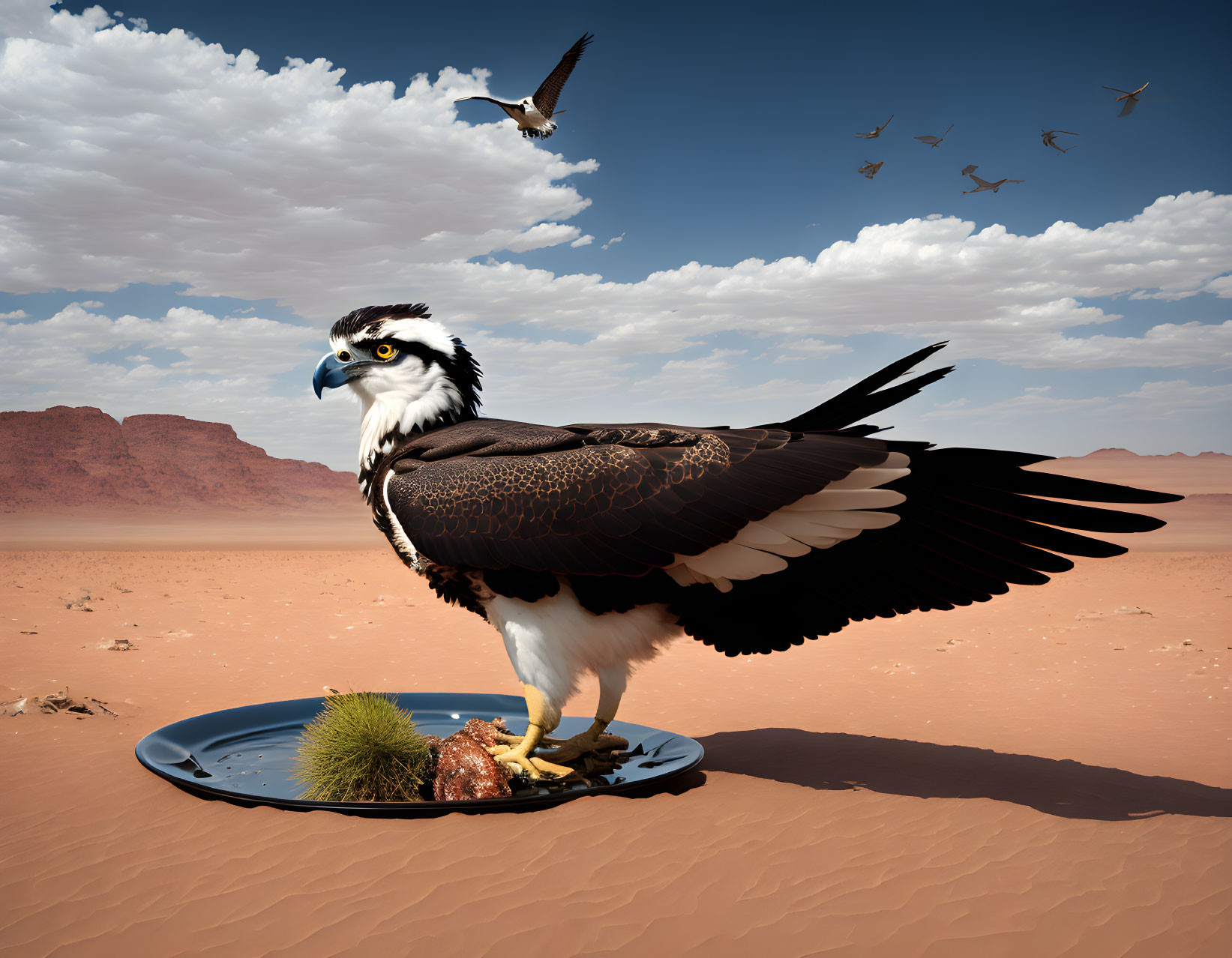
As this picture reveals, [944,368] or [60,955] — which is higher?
[944,368]

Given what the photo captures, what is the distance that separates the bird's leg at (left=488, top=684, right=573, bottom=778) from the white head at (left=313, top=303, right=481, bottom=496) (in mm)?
1689

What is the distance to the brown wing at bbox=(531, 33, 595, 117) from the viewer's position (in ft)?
29.8

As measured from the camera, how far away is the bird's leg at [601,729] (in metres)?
5.09

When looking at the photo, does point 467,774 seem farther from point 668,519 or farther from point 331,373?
point 331,373

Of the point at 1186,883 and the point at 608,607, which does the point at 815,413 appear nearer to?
the point at 608,607

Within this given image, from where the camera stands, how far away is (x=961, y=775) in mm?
5461

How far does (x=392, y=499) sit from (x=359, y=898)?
200cm

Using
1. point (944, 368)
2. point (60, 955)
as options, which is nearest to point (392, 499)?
point (60, 955)

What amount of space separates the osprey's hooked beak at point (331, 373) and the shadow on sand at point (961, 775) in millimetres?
3532

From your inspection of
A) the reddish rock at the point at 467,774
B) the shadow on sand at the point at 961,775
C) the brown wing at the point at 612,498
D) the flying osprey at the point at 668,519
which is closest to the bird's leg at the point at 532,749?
the flying osprey at the point at 668,519

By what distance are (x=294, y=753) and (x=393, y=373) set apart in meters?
2.68

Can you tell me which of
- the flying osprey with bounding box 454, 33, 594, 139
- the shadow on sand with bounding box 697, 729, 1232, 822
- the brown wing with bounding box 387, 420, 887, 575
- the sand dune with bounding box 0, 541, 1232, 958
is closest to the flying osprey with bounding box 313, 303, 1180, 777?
the brown wing with bounding box 387, 420, 887, 575

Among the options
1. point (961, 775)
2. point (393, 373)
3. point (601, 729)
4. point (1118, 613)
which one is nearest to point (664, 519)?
point (601, 729)

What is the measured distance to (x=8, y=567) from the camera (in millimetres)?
22312
